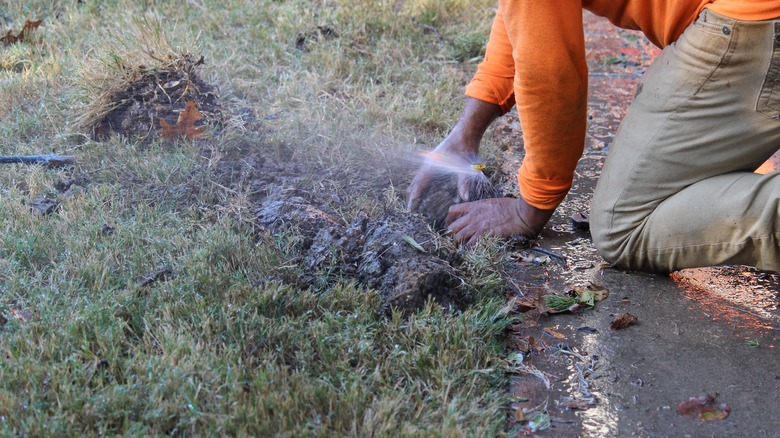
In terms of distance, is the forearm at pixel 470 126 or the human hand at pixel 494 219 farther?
the forearm at pixel 470 126

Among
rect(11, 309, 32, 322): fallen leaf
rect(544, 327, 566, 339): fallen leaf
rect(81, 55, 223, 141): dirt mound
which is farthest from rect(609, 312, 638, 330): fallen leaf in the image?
rect(81, 55, 223, 141): dirt mound

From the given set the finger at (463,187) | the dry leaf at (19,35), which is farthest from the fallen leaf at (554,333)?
the dry leaf at (19,35)

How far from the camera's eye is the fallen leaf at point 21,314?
2.14 m

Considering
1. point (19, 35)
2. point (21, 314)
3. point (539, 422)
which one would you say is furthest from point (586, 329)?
point (19, 35)

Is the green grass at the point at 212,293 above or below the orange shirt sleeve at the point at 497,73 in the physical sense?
below

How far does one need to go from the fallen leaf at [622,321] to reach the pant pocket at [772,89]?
742 millimetres

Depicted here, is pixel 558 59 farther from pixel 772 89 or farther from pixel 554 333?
pixel 554 333

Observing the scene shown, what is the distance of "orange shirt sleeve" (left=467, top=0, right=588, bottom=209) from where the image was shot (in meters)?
2.22

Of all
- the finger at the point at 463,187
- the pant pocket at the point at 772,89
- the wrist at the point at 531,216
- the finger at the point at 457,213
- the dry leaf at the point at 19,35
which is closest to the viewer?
the pant pocket at the point at 772,89

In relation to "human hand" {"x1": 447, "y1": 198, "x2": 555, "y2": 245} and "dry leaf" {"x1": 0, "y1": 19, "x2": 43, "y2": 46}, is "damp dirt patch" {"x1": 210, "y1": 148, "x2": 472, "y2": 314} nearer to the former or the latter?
"human hand" {"x1": 447, "y1": 198, "x2": 555, "y2": 245}

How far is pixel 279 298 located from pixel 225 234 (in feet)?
1.47

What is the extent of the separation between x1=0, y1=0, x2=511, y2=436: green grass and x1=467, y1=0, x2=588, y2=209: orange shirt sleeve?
33 cm

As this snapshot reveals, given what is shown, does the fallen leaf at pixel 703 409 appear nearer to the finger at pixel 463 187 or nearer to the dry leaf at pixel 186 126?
the finger at pixel 463 187

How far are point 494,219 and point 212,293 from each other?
3.47ft
